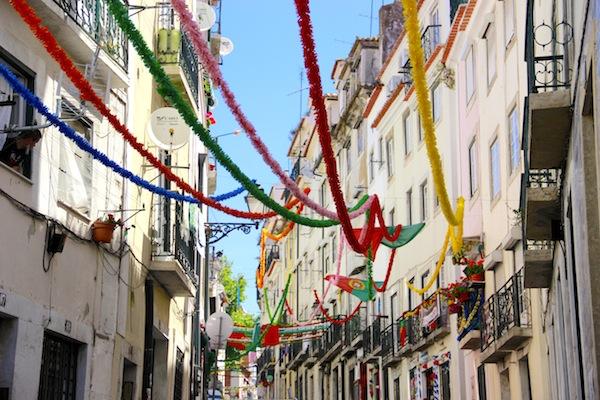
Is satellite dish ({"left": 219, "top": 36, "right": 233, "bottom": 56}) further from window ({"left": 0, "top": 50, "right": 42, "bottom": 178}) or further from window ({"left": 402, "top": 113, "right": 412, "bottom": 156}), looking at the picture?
window ({"left": 0, "top": 50, "right": 42, "bottom": 178})

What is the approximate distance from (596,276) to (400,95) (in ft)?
84.5

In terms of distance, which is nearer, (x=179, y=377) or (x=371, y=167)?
(x=179, y=377)

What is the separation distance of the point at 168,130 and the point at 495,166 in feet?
30.4

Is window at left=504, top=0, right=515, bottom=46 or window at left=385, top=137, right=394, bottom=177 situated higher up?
window at left=385, top=137, right=394, bottom=177

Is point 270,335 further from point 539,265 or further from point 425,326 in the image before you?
point 539,265

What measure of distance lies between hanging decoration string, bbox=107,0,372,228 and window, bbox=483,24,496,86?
517 inches

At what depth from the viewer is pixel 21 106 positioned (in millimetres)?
13883

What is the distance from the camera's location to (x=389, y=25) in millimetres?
40406

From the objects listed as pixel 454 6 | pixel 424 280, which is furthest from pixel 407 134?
pixel 454 6

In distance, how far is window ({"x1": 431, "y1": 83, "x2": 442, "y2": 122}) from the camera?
3191cm

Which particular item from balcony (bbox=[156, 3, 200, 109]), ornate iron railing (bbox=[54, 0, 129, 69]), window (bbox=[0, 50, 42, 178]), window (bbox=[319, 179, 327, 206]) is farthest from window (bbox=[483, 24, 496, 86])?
window (bbox=[319, 179, 327, 206])

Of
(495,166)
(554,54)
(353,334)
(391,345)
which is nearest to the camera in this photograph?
(554,54)

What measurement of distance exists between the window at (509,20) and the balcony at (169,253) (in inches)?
304

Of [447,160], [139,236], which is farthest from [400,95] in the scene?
[139,236]
